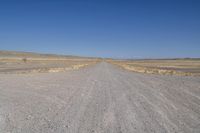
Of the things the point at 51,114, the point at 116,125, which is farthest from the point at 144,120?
the point at 51,114

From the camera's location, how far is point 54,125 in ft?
21.3

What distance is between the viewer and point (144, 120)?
7121mm

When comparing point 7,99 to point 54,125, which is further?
point 7,99

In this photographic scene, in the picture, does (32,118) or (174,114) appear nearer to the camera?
(32,118)

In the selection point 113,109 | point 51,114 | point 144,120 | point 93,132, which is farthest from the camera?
point 113,109

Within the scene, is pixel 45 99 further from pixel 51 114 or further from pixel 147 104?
pixel 147 104

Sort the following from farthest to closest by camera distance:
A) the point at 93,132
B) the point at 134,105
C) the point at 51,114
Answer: the point at 134,105
the point at 51,114
the point at 93,132

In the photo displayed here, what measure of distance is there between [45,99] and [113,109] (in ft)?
12.0

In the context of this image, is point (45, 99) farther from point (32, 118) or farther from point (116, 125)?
point (116, 125)

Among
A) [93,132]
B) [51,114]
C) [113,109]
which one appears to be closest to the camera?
[93,132]

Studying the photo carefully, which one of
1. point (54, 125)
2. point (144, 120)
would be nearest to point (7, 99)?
point (54, 125)

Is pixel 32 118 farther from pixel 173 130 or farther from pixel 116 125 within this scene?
pixel 173 130

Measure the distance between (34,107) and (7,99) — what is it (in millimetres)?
2453

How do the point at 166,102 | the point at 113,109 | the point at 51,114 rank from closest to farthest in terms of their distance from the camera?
the point at 51,114 < the point at 113,109 < the point at 166,102
